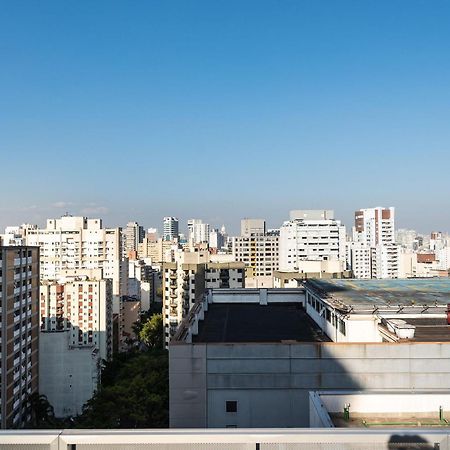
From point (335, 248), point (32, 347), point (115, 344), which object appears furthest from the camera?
point (335, 248)

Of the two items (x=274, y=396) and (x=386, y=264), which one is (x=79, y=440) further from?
(x=386, y=264)

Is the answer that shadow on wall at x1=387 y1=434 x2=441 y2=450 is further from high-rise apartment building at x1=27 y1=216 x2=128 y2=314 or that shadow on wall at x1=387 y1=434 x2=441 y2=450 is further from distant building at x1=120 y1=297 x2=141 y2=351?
high-rise apartment building at x1=27 y1=216 x2=128 y2=314

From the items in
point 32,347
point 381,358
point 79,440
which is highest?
point 79,440

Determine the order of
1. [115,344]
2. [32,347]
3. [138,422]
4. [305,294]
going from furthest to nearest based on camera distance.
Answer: [115,344]
[32,347]
[305,294]
[138,422]

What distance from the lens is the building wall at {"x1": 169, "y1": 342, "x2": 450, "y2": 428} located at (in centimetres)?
1747

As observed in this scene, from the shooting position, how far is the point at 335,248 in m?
139

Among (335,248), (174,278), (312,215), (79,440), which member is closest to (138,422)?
(79,440)

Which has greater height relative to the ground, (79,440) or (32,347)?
(79,440)

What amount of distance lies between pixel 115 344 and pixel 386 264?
94451mm

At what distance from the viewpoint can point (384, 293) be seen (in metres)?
27.8

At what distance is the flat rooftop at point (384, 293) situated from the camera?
23750mm

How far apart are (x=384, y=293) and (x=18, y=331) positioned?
36.7m

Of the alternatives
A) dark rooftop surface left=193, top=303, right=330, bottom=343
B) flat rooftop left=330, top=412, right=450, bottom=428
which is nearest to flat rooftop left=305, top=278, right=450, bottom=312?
dark rooftop surface left=193, top=303, right=330, bottom=343

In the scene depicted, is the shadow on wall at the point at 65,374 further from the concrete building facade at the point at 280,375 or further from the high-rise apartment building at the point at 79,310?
the concrete building facade at the point at 280,375
